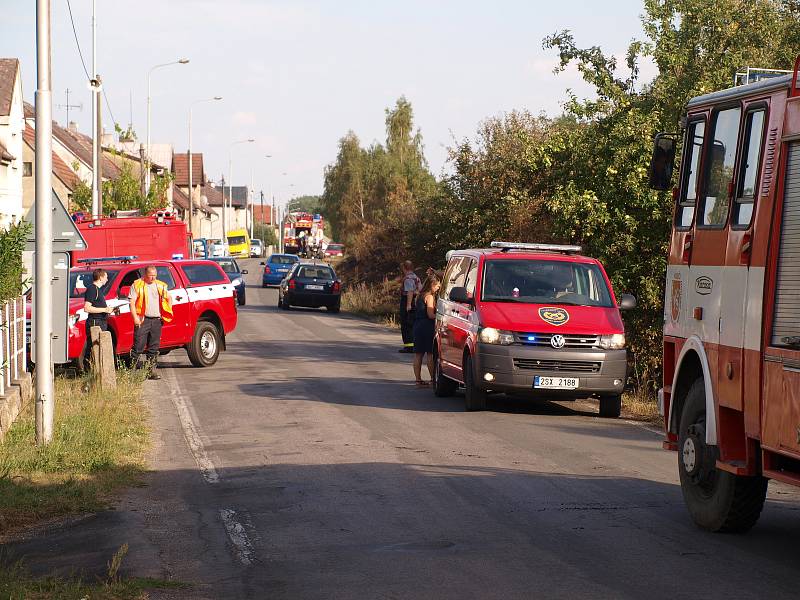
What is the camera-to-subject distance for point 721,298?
27.2 ft

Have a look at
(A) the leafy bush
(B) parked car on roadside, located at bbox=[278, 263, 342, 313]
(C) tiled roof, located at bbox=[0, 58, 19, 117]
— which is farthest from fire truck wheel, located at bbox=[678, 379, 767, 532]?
(C) tiled roof, located at bbox=[0, 58, 19, 117]

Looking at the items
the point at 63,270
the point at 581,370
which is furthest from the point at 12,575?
the point at 581,370

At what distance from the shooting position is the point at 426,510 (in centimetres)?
918

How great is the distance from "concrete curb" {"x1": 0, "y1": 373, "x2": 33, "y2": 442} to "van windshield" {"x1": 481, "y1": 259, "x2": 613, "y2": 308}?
5.80 meters

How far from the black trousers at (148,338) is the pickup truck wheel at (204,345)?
2.06m

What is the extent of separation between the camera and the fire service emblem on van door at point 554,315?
15297 mm

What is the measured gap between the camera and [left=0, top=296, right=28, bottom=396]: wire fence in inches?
570

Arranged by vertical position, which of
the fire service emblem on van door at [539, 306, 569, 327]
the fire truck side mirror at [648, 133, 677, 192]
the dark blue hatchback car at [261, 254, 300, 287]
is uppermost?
the fire truck side mirror at [648, 133, 677, 192]

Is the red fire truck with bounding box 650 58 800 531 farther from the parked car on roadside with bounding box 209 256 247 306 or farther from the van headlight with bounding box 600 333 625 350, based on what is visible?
the parked car on roadside with bounding box 209 256 247 306

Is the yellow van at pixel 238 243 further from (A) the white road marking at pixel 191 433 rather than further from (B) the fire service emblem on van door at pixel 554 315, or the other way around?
(B) the fire service emblem on van door at pixel 554 315

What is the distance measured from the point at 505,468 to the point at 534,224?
1637 cm

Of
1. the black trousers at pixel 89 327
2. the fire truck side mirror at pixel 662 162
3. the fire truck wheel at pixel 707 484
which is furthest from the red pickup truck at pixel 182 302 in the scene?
the fire truck wheel at pixel 707 484

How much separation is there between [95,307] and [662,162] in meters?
12.1

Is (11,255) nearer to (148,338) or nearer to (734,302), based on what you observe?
(148,338)
